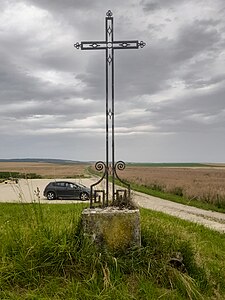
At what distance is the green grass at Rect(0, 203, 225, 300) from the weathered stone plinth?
12cm

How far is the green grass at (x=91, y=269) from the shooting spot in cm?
432

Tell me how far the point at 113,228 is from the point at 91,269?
0.62m

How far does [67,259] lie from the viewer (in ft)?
15.5

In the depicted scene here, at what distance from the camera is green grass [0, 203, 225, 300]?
170 inches

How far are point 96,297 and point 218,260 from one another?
3.10 m

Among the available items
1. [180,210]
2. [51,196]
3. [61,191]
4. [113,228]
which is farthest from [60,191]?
[113,228]

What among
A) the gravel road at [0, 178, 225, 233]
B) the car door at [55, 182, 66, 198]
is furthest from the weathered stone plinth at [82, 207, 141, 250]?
the car door at [55, 182, 66, 198]

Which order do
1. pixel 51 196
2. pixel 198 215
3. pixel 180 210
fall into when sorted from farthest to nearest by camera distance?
pixel 51 196 < pixel 180 210 < pixel 198 215

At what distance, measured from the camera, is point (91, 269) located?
15.3 ft

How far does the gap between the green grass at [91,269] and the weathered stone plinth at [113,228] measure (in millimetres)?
120

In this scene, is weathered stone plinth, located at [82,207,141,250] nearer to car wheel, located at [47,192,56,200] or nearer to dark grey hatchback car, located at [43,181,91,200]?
dark grey hatchback car, located at [43,181,91,200]

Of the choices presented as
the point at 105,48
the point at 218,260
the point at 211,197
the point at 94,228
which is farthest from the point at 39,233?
the point at 211,197

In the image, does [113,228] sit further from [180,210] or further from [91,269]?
[180,210]

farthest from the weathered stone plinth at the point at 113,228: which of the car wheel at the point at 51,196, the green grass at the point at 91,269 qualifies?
the car wheel at the point at 51,196
